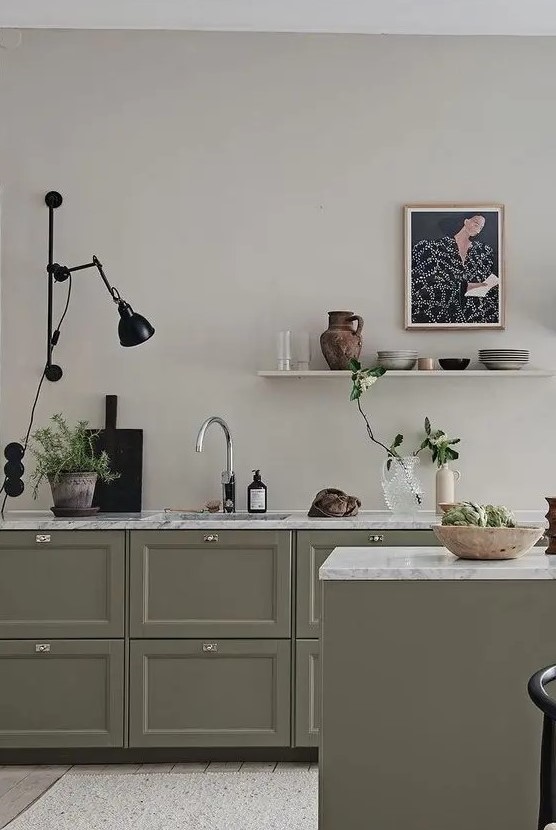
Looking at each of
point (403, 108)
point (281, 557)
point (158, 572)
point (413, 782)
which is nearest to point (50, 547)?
point (158, 572)

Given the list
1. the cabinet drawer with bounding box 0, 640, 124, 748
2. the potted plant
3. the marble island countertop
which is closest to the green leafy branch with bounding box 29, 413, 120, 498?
the potted plant

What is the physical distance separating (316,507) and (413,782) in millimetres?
1796

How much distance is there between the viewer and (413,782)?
8.48ft

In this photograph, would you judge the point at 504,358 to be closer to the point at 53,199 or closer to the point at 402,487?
the point at 402,487

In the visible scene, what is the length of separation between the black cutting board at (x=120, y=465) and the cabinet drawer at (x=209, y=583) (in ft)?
1.67

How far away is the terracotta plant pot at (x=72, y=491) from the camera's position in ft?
13.9

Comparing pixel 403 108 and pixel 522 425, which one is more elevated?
pixel 403 108

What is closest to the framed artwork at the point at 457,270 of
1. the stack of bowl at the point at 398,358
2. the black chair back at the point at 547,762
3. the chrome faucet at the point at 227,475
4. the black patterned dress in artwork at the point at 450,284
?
the black patterned dress in artwork at the point at 450,284

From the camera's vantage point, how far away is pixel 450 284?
182 inches

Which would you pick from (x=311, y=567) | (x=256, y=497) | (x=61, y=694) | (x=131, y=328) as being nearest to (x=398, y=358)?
(x=256, y=497)

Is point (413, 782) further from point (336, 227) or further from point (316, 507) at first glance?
point (336, 227)

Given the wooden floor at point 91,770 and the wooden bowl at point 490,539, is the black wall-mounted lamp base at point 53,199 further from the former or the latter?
the wooden bowl at point 490,539

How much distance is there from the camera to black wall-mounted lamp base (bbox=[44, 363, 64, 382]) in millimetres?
4625

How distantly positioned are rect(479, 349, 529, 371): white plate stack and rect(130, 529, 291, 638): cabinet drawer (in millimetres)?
1175
